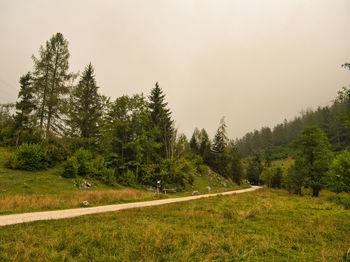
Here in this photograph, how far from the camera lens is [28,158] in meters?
20.8

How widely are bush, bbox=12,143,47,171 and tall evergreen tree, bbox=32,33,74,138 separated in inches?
103

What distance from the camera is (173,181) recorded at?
30.2m

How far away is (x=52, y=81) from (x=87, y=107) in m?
8.34

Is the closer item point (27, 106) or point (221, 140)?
point (27, 106)

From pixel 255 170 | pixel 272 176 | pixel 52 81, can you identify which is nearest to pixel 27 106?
pixel 52 81

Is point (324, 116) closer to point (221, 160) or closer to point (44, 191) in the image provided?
point (221, 160)

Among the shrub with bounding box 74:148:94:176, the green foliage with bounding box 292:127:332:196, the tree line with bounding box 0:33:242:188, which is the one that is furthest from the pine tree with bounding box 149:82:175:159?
the green foliage with bounding box 292:127:332:196

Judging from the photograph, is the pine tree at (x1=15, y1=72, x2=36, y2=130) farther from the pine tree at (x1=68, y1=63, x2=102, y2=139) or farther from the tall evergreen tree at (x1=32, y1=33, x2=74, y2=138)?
the pine tree at (x1=68, y1=63, x2=102, y2=139)

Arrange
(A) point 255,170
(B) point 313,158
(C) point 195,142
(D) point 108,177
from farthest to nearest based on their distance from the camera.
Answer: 1. (A) point 255,170
2. (C) point 195,142
3. (B) point 313,158
4. (D) point 108,177

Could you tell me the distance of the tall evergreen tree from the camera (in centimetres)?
2372

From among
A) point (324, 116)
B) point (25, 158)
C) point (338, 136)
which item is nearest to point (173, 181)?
point (25, 158)

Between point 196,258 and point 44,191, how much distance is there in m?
18.2

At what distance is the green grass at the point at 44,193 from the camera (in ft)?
37.4

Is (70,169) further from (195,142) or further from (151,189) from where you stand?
(195,142)
